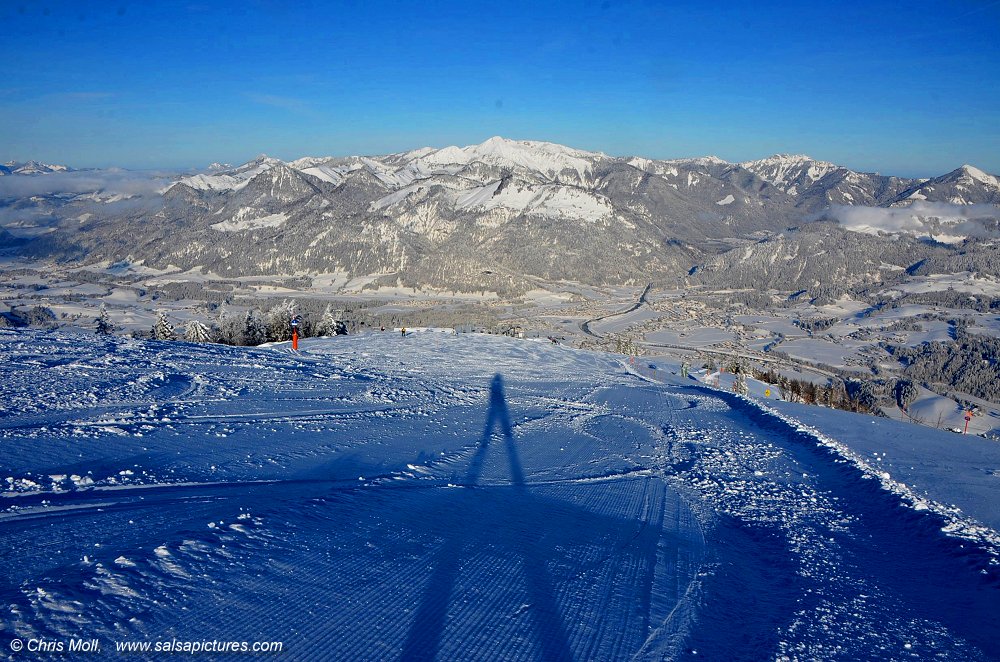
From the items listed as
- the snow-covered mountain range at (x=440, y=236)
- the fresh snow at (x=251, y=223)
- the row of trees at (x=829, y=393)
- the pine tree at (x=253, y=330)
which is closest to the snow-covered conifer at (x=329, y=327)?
the pine tree at (x=253, y=330)

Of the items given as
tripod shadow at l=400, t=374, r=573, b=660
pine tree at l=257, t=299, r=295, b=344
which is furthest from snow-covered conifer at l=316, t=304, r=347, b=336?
tripod shadow at l=400, t=374, r=573, b=660

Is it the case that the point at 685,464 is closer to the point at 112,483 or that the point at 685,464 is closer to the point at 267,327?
the point at 112,483

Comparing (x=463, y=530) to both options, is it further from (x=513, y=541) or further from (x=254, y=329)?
(x=254, y=329)

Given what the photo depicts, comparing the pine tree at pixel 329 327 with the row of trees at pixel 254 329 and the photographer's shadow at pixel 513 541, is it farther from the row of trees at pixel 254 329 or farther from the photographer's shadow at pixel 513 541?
the photographer's shadow at pixel 513 541

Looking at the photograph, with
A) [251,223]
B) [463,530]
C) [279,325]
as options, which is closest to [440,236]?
[251,223]

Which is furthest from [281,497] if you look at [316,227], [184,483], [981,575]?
[316,227]

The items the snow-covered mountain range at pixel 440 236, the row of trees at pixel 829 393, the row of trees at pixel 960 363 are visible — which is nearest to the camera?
the row of trees at pixel 829 393
